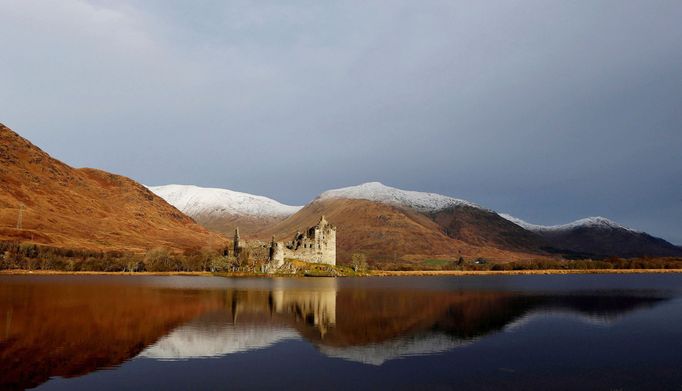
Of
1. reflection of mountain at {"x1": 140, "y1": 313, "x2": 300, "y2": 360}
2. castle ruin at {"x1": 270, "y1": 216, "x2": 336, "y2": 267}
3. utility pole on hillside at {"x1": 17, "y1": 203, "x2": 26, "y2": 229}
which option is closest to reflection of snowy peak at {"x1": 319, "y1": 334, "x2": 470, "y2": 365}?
reflection of mountain at {"x1": 140, "y1": 313, "x2": 300, "y2": 360}

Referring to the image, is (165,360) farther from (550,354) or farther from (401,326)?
(550,354)

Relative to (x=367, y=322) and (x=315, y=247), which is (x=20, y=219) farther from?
(x=367, y=322)

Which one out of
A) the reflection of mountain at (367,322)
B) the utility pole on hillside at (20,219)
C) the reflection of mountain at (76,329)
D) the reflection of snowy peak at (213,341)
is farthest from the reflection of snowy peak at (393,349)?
the utility pole on hillside at (20,219)

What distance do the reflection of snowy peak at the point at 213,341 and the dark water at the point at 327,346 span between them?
0.07 m

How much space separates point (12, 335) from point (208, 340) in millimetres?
12332

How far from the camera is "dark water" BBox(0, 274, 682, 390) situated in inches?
924

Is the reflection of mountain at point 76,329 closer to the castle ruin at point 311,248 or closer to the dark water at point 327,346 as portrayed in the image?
the dark water at point 327,346

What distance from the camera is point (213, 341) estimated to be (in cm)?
3256

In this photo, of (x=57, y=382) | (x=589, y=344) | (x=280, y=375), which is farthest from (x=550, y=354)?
(x=57, y=382)

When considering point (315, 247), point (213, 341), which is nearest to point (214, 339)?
point (213, 341)

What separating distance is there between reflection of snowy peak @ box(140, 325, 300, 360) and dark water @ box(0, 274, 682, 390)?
73mm

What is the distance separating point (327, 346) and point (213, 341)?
7.54 metres

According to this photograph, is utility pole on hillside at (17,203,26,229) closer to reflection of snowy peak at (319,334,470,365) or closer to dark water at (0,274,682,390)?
dark water at (0,274,682,390)

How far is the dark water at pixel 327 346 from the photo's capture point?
77.0 ft
